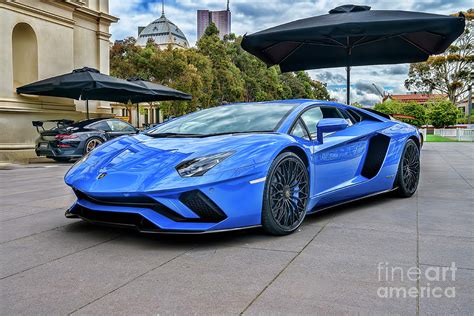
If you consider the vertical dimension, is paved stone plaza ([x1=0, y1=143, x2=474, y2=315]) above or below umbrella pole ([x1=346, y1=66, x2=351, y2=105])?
below

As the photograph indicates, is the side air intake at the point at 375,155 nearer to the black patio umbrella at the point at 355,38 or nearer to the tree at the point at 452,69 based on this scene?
→ the black patio umbrella at the point at 355,38

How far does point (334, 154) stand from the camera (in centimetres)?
407

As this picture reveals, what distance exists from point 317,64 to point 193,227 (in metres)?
8.40

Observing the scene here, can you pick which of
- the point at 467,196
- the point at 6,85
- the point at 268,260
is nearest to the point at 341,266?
the point at 268,260

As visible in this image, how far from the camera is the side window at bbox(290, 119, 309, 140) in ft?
12.7

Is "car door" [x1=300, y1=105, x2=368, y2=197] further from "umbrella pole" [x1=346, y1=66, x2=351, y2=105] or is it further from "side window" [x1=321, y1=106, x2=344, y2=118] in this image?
"umbrella pole" [x1=346, y1=66, x2=351, y2=105]

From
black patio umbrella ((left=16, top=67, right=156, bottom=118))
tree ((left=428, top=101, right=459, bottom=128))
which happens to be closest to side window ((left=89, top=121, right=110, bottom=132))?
black patio umbrella ((left=16, top=67, right=156, bottom=118))

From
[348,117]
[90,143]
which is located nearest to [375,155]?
[348,117]

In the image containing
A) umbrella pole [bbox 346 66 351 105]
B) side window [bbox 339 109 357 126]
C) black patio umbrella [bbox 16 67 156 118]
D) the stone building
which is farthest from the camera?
the stone building

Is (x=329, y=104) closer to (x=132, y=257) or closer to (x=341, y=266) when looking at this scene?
(x=341, y=266)

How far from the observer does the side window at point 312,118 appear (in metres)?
4.05

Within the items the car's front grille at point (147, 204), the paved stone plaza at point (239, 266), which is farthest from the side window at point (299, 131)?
the car's front grille at point (147, 204)

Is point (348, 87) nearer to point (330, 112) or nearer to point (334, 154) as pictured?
point (330, 112)

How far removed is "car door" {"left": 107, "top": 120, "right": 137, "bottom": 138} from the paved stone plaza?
307 inches
